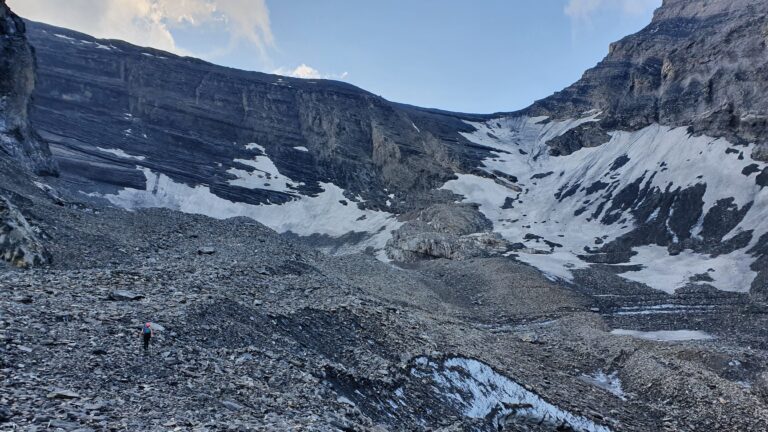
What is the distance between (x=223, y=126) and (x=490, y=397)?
109061mm

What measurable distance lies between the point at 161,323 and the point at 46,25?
138 meters

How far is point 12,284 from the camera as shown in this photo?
18016 mm

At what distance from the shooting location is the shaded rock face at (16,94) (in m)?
54.7

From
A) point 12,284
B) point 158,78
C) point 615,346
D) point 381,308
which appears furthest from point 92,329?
point 158,78

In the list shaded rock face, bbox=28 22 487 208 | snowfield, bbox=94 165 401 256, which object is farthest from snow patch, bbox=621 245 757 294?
shaded rock face, bbox=28 22 487 208

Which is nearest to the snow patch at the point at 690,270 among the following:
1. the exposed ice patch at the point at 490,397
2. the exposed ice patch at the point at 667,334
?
the exposed ice patch at the point at 667,334

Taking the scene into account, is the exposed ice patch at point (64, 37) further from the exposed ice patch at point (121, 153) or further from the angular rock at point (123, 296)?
the angular rock at point (123, 296)

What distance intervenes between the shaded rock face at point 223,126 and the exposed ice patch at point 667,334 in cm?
6688

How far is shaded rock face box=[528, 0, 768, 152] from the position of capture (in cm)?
8275

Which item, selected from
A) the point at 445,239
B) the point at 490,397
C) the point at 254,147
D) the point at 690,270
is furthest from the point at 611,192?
the point at 490,397

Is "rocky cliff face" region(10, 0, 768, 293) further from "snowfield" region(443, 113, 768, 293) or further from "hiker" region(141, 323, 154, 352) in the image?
"hiker" region(141, 323, 154, 352)

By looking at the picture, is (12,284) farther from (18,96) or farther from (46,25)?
(46,25)

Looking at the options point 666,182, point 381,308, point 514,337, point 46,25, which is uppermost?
point 46,25

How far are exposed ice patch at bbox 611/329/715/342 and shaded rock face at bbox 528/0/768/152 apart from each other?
Result: 48264 millimetres
